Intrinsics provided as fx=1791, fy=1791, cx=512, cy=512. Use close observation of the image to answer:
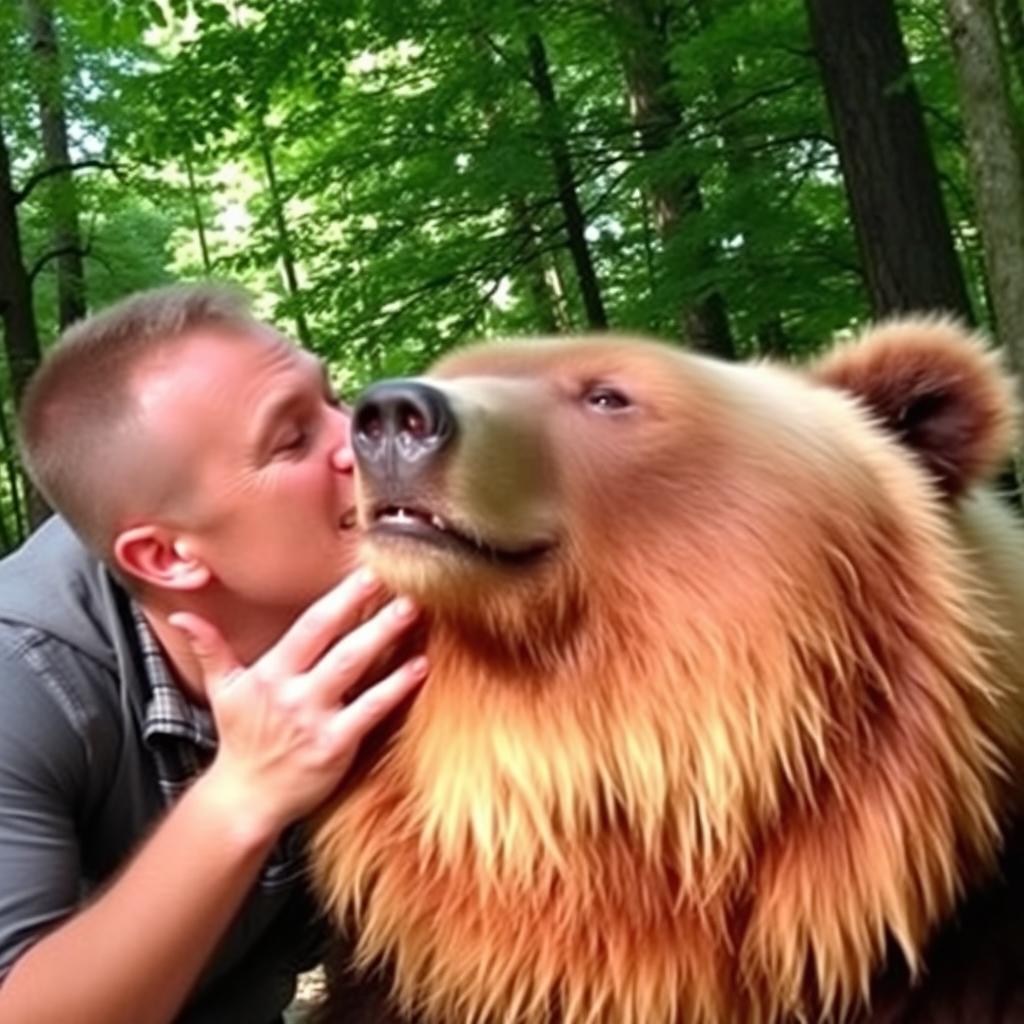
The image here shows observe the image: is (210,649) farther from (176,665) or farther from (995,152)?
(995,152)

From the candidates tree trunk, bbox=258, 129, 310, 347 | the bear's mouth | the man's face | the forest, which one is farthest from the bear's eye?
tree trunk, bbox=258, 129, 310, 347

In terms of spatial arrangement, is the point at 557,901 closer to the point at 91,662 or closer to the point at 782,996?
the point at 782,996

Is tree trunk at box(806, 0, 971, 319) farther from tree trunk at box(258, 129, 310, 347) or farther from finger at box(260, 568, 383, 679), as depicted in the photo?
finger at box(260, 568, 383, 679)

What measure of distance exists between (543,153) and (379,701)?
36.1 feet

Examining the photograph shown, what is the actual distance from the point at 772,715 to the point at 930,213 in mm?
7426

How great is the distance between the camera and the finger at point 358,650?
2.34 metres

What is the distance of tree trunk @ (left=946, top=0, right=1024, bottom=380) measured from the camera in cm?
684

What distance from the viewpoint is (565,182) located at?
1314cm

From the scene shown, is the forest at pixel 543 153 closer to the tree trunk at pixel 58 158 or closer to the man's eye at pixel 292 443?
the tree trunk at pixel 58 158

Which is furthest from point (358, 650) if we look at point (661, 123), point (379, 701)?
point (661, 123)

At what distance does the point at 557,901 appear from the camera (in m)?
2.26

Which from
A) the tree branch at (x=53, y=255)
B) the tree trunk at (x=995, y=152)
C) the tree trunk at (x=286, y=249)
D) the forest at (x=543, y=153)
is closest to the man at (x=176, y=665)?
the tree trunk at (x=995, y=152)

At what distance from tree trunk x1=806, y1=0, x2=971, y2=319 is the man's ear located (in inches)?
270

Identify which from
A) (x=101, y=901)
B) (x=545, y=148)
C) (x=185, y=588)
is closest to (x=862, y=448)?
(x=185, y=588)
